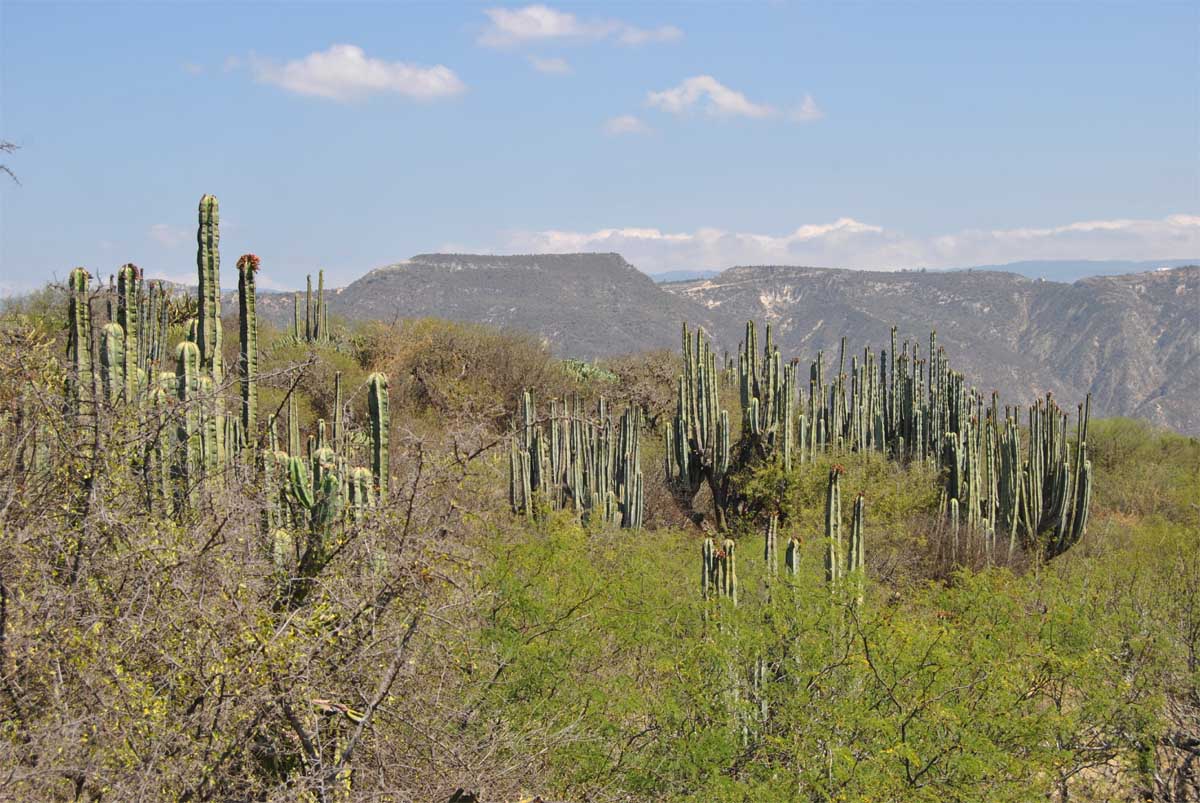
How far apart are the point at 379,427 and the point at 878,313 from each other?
316 ft

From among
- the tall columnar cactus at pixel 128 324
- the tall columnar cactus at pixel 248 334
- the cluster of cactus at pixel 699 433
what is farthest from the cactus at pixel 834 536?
the cluster of cactus at pixel 699 433

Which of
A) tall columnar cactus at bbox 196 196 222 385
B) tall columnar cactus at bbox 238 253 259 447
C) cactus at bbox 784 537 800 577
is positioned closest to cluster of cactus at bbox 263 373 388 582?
tall columnar cactus at bbox 238 253 259 447

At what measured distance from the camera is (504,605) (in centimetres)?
1038

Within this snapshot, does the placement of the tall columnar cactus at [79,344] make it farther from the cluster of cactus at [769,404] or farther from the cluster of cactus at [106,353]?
the cluster of cactus at [769,404]

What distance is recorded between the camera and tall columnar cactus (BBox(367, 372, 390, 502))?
28.5 feet

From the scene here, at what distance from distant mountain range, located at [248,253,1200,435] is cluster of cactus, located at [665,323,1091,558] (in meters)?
48.6

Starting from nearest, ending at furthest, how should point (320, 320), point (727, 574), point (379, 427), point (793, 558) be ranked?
point (379, 427), point (793, 558), point (727, 574), point (320, 320)

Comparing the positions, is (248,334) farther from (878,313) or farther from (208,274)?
(878,313)

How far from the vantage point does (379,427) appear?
8.84 metres

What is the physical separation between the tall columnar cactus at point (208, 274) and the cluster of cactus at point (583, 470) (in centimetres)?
996

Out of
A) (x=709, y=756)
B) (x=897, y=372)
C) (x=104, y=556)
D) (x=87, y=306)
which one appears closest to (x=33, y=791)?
(x=104, y=556)

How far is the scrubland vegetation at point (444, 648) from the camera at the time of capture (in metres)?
6.27

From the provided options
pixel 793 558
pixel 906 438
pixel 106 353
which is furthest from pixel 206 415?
pixel 906 438

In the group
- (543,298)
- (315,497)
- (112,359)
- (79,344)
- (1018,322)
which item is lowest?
(315,497)
